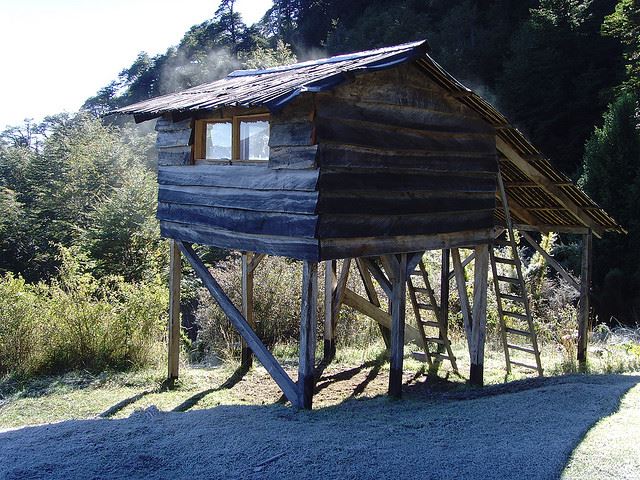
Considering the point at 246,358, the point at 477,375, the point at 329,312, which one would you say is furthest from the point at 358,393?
the point at 246,358

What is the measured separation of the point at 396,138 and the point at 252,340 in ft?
10.8

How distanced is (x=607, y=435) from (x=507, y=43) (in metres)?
32.3

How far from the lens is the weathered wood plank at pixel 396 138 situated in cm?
789

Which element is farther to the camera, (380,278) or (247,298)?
(247,298)

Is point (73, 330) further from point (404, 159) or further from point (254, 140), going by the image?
point (404, 159)

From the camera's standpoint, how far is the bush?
11.9 metres

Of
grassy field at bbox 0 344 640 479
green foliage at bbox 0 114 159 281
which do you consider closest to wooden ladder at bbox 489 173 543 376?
grassy field at bbox 0 344 640 479

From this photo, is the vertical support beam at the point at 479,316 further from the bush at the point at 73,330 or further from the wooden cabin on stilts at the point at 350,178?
the bush at the point at 73,330

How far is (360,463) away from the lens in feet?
19.4

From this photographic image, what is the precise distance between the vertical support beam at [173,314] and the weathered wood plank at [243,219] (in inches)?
33.3

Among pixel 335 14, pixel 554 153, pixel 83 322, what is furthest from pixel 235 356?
pixel 335 14

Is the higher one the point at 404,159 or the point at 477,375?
the point at 404,159

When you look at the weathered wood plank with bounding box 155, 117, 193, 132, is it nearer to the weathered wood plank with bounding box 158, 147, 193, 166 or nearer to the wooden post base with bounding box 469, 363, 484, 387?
the weathered wood plank with bounding box 158, 147, 193, 166

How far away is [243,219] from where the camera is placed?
29.0ft
